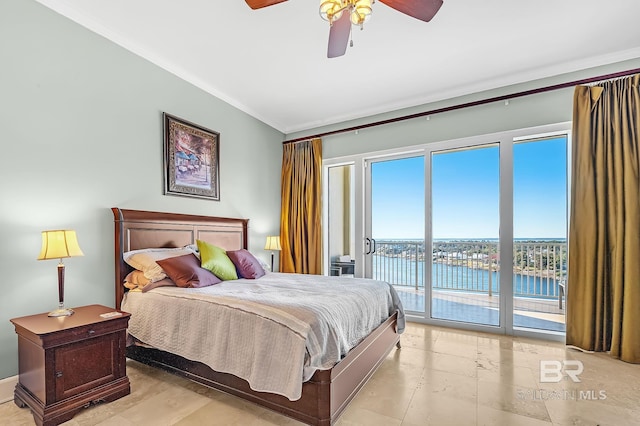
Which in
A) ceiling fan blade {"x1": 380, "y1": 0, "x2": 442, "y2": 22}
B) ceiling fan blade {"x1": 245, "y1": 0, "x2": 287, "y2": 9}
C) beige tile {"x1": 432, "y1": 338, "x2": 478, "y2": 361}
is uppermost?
ceiling fan blade {"x1": 245, "y1": 0, "x2": 287, "y2": 9}

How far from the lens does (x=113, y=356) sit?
2139 millimetres

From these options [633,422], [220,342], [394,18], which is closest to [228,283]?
[220,342]

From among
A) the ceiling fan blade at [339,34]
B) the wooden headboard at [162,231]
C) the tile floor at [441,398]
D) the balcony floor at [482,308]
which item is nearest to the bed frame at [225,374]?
the wooden headboard at [162,231]

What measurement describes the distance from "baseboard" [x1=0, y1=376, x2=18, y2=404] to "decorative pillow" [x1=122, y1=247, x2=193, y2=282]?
1.05 m

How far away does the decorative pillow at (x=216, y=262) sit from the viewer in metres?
2.96

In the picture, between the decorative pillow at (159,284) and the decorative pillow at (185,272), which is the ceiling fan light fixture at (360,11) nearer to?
the decorative pillow at (185,272)

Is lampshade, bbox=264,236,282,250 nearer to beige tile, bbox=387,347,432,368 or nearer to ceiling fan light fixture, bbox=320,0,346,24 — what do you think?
beige tile, bbox=387,347,432,368

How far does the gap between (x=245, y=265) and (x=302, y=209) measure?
1.76 m

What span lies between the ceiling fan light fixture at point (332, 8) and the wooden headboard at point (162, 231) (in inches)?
93.5

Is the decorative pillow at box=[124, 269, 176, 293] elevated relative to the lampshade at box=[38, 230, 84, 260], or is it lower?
lower

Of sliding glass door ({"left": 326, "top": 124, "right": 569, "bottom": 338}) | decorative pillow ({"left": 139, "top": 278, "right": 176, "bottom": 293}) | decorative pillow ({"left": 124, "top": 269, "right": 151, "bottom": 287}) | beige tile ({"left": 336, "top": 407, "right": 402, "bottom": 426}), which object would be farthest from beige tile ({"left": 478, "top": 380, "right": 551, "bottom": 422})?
decorative pillow ({"left": 124, "top": 269, "right": 151, "bottom": 287})

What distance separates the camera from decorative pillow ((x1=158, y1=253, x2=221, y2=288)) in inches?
104

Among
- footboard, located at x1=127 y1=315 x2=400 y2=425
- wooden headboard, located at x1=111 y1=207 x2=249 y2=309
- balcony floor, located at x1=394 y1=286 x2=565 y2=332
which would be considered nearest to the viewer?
footboard, located at x1=127 y1=315 x2=400 y2=425

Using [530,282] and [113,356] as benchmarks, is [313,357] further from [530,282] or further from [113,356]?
[530,282]
